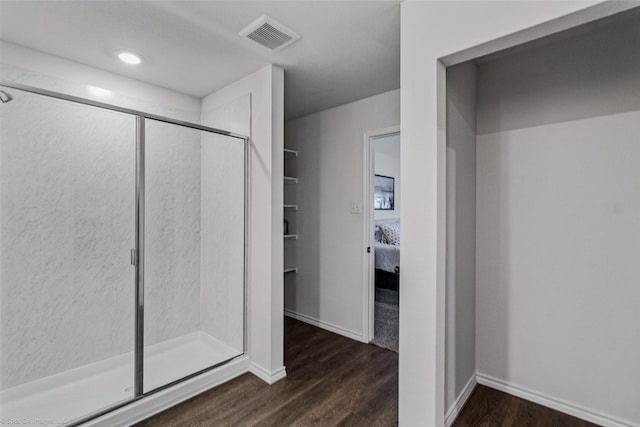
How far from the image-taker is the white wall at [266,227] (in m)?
2.41

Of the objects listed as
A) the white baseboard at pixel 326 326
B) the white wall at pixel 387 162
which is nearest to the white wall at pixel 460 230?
the white baseboard at pixel 326 326

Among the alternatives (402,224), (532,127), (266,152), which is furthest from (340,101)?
(402,224)

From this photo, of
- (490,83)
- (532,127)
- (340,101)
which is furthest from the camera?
(340,101)

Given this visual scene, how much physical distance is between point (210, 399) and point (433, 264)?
1.81 meters

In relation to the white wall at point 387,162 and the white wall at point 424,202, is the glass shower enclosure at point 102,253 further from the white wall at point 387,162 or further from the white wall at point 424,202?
the white wall at point 387,162

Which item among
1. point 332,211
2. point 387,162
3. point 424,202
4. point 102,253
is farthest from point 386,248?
point 102,253

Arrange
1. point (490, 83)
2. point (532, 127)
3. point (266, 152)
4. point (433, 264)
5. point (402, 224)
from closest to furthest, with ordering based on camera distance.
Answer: point (433, 264) < point (402, 224) < point (532, 127) < point (490, 83) < point (266, 152)

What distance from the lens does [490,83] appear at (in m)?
2.30

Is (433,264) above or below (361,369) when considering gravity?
above

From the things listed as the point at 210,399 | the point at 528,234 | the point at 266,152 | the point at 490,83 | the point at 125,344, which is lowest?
the point at 210,399

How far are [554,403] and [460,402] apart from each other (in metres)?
0.62

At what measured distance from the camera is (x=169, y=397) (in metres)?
2.07

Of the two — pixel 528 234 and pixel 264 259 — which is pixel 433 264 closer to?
pixel 528 234

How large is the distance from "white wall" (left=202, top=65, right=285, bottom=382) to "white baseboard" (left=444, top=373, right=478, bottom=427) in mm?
1222
